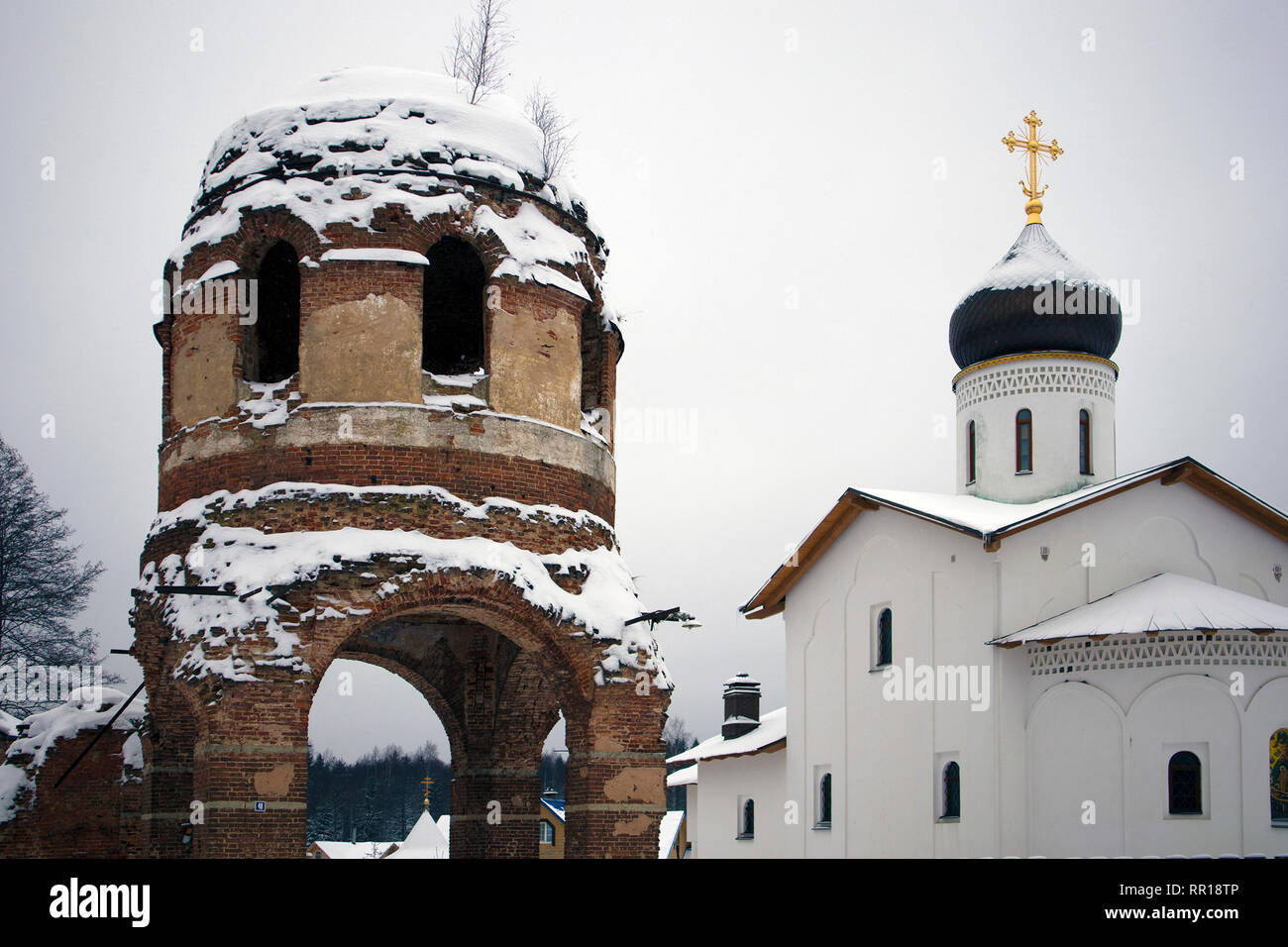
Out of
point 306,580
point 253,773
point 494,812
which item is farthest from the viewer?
point 494,812

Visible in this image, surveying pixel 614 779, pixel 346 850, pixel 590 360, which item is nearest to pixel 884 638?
pixel 590 360

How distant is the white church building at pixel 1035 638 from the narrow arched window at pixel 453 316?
273 inches

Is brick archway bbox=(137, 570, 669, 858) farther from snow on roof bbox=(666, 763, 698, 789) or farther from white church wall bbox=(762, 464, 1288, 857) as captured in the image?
snow on roof bbox=(666, 763, 698, 789)

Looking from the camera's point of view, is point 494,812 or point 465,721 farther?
point 465,721

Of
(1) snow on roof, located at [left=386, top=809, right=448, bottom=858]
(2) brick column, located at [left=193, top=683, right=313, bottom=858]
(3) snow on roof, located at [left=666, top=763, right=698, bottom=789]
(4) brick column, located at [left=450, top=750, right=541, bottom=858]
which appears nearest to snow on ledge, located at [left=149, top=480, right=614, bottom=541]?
(2) brick column, located at [left=193, top=683, right=313, bottom=858]

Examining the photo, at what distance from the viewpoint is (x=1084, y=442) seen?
2162cm

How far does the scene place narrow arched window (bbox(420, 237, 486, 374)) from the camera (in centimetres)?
1483

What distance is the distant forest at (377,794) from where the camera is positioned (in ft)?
195

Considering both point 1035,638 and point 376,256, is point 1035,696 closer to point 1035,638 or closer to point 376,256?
point 1035,638

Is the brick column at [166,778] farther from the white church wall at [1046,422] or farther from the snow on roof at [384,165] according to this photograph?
the white church wall at [1046,422]

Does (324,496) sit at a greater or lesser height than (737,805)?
greater

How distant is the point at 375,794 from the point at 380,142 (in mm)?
53991
